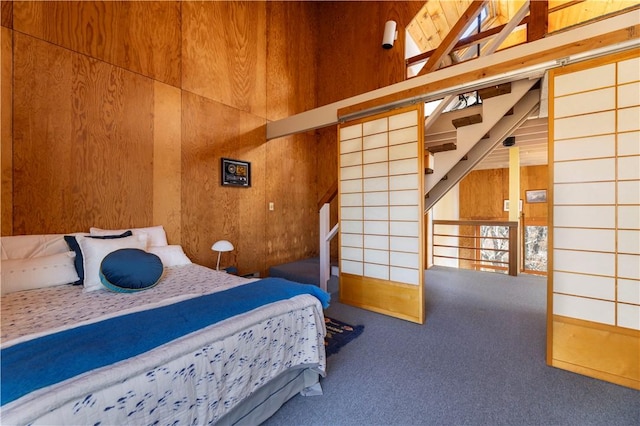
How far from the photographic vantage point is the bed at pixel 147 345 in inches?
31.2

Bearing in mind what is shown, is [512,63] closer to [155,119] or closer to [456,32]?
[456,32]

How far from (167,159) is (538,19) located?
368cm

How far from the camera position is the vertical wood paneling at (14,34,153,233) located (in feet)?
6.55

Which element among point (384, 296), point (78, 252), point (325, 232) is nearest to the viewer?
point (78, 252)

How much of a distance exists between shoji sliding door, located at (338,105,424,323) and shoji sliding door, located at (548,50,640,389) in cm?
94

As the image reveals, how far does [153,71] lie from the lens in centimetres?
269

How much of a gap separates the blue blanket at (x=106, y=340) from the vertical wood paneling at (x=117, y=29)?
2456 mm

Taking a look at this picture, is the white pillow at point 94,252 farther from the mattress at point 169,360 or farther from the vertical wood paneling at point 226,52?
the vertical wood paneling at point 226,52

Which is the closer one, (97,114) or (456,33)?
(97,114)

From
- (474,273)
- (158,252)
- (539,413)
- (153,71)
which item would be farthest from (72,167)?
(474,273)

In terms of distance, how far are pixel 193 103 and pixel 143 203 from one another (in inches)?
50.2

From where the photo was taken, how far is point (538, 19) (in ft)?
7.20

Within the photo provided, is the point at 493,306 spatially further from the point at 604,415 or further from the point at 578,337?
the point at 604,415

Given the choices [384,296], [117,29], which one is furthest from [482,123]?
[117,29]
